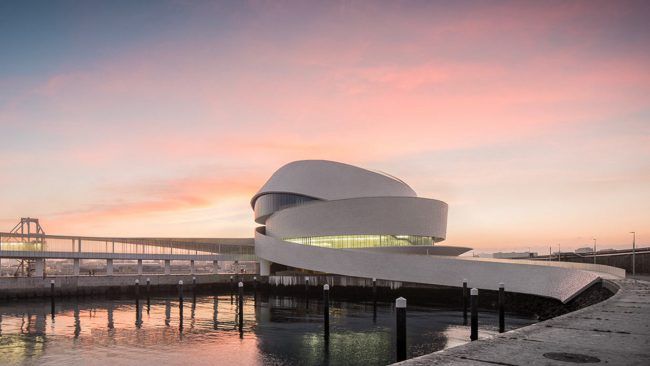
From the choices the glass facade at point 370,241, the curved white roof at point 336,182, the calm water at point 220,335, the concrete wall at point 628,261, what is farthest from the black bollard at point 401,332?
the curved white roof at point 336,182

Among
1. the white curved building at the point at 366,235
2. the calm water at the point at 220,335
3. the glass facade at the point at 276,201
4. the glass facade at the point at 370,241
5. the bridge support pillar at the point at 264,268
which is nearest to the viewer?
the calm water at the point at 220,335

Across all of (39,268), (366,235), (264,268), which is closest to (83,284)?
(39,268)

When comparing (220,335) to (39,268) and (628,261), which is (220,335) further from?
(628,261)

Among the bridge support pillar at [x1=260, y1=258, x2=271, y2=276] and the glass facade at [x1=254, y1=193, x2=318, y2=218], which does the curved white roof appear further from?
the bridge support pillar at [x1=260, y1=258, x2=271, y2=276]

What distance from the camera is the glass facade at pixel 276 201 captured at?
67.9 metres

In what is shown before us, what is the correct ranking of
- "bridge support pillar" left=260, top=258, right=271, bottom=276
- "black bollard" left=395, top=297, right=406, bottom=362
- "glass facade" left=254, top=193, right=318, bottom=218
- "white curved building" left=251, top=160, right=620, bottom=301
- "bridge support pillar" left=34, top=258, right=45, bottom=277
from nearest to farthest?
"black bollard" left=395, top=297, right=406, bottom=362, "white curved building" left=251, top=160, right=620, bottom=301, "bridge support pillar" left=34, top=258, right=45, bottom=277, "bridge support pillar" left=260, top=258, right=271, bottom=276, "glass facade" left=254, top=193, right=318, bottom=218

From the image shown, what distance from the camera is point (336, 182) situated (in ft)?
219

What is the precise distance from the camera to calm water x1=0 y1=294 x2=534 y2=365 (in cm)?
2048

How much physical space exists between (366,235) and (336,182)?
A: 1059cm

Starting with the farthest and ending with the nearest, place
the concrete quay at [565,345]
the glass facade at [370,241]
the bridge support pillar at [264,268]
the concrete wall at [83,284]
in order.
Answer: the bridge support pillar at [264,268] → the glass facade at [370,241] → the concrete wall at [83,284] → the concrete quay at [565,345]

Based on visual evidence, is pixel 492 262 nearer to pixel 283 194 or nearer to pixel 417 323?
pixel 417 323

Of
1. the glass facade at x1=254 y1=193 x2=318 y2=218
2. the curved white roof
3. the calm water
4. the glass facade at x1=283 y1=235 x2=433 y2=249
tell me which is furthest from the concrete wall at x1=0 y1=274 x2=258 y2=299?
the curved white roof

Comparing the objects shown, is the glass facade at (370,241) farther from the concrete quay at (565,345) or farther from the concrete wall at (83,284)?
the concrete quay at (565,345)

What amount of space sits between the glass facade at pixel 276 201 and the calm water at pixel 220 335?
2811cm
